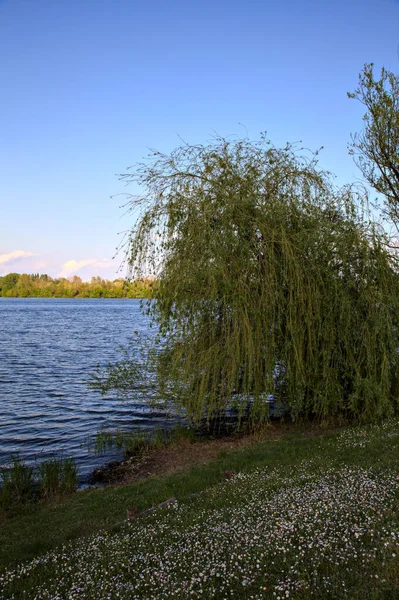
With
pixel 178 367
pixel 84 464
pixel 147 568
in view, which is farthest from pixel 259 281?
pixel 147 568

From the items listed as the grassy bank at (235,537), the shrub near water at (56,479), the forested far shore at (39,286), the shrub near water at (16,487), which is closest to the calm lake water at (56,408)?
the shrub near water at (56,479)

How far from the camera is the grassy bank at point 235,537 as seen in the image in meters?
4.71

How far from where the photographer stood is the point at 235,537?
5.77 meters

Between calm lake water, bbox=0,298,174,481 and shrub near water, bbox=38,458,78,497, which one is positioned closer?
shrub near water, bbox=38,458,78,497

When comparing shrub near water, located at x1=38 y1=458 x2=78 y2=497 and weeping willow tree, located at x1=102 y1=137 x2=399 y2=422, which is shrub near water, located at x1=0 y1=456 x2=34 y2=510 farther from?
weeping willow tree, located at x1=102 y1=137 x2=399 y2=422

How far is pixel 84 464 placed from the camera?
13.1m

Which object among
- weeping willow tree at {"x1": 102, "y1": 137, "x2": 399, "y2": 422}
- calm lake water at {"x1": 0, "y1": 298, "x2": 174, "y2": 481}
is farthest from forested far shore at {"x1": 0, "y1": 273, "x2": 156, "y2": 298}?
weeping willow tree at {"x1": 102, "y1": 137, "x2": 399, "y2": 422}

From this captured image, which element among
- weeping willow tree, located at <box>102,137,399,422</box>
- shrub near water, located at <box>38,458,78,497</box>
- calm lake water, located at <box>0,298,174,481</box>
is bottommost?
calm lake water, located at <box>0,298,174,481</box>

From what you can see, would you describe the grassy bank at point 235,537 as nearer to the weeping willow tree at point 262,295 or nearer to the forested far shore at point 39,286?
the weeping willow tree at point 262,295

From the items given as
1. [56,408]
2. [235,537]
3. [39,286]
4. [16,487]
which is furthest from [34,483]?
[39,286]

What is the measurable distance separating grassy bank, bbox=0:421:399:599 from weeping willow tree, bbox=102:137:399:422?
9.86 feet

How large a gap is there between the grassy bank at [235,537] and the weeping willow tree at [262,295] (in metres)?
3.01

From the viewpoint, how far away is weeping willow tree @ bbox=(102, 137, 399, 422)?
39.9 feet

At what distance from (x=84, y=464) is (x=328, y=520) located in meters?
9.13
